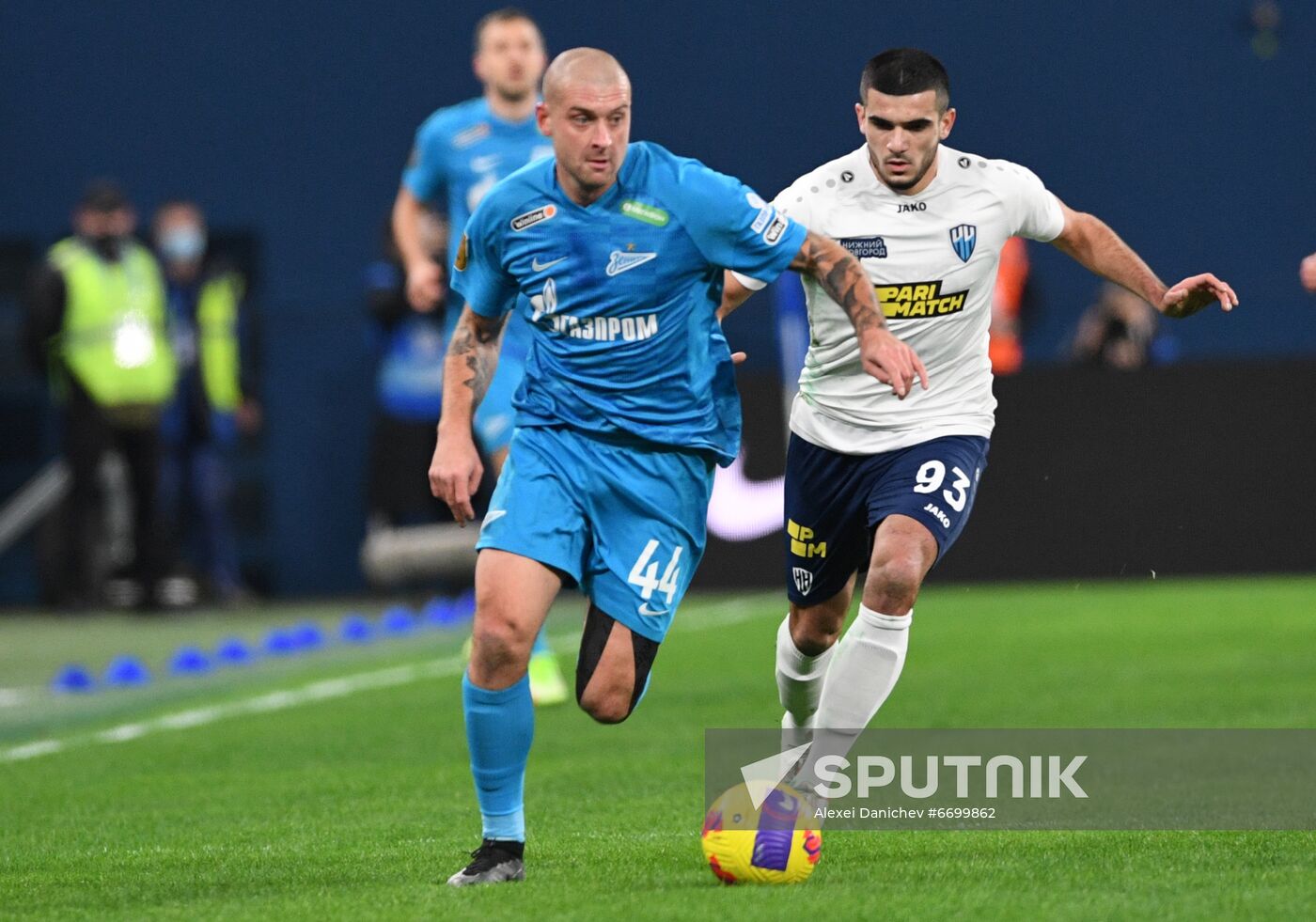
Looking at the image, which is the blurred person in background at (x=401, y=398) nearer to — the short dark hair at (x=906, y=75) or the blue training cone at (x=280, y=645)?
the blue training cone at (x=280, y=645)

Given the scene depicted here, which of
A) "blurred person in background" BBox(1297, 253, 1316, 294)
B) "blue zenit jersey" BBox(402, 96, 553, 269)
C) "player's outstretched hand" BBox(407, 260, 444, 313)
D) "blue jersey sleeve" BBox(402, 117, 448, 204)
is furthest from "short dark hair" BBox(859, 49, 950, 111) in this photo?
"blue jersey sleeve" BBox(402, 117, 448, 204)

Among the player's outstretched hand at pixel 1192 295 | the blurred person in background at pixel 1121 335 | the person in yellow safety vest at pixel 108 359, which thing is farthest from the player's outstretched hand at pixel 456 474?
the blurred person in background at pixel 1121 335

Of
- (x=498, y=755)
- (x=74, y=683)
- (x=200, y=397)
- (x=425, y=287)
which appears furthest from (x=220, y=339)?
(x=498, y=755)

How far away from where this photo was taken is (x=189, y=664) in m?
13.1

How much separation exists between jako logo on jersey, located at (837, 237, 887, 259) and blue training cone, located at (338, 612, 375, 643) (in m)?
8.74

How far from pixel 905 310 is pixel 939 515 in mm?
680

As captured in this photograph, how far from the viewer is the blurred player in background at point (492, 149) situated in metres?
9.88

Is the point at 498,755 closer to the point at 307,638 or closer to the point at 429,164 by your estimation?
the point at 429,164

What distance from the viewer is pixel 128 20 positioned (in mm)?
19812

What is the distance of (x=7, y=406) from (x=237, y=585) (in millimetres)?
2550

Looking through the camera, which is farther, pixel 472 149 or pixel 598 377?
pixel 472 149

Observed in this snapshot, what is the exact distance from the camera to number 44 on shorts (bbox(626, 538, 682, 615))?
20.2 ft

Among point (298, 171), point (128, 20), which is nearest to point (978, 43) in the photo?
point (298, 171)

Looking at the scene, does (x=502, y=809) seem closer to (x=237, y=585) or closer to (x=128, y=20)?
(x=237, y=585)
